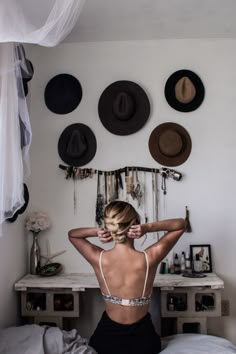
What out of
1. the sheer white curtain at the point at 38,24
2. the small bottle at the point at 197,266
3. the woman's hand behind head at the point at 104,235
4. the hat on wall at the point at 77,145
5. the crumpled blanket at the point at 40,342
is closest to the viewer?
the sheer white curtain at the point at 38,24

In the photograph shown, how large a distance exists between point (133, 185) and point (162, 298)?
0.82m

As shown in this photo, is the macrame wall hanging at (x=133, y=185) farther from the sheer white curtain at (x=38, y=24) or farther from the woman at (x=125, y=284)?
the sheer white curtain at (x=38, y=24)

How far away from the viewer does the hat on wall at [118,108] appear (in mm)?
2820

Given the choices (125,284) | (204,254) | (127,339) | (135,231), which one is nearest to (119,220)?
(135,231)

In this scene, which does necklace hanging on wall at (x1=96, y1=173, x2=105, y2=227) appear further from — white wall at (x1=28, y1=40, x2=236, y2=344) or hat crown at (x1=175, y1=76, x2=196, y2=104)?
hat crown at (x1=175, y1=76, x2=196, y2=104)

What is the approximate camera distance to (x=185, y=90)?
9.29 ft

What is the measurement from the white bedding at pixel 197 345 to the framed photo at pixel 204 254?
621 millimetres

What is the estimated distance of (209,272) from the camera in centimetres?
278

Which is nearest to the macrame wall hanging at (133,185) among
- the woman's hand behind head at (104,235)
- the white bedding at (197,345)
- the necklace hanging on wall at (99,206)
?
the necklace hanging on wall at (99,206)

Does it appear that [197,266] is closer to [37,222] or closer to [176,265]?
[176,265]

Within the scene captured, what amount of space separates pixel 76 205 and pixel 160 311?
0.98 m

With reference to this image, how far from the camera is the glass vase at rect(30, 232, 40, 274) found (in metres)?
2.81

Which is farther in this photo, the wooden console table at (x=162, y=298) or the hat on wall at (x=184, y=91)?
the hat on wall at (x=184, y=91)

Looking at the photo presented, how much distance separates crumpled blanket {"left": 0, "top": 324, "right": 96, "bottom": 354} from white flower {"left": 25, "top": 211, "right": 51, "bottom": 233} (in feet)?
2.57
